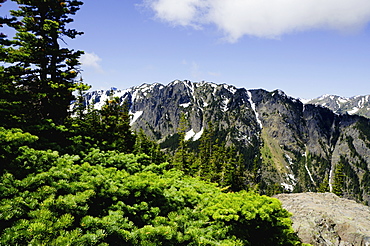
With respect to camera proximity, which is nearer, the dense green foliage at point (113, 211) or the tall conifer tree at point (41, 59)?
the dense green foliage at point (113, 211)

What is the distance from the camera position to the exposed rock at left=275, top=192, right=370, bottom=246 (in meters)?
11.0

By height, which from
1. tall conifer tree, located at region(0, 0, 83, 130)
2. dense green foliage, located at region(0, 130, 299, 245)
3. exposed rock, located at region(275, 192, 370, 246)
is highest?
tall conifer tree, located at region(0, 0, 83, 130)

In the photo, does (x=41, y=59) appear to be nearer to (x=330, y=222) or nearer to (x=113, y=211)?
(x=113, y=211)

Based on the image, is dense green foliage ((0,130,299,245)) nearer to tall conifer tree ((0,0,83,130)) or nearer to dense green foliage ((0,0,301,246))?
dense green foliage ((0,0,301,246))

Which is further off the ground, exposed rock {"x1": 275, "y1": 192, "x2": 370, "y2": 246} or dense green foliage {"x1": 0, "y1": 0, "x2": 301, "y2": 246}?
dense green foliage {"x1": 0, "y1": 0, "x2": 301, "y2": 246}

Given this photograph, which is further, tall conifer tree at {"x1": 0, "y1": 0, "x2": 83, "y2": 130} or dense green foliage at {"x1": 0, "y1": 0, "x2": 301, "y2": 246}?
tall conifer tree at {"x1": 0, "y1": 0, "x2": 83, "y2": 130}

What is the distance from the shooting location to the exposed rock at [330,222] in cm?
1100

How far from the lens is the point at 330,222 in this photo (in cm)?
1202

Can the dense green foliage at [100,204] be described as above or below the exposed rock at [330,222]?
above

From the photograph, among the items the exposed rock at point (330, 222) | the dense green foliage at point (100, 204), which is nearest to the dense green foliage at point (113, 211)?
the dense green foliage at point (100, 204)

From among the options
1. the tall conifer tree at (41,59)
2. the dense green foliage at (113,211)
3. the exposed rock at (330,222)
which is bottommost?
the exposed rock at (330,222)

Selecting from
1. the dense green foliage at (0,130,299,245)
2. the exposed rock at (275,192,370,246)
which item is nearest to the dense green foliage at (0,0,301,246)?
the dense green foliage at (0,130,299,245)

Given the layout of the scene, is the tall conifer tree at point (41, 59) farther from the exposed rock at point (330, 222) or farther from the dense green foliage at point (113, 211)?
the exposed rock at point (330, 222)

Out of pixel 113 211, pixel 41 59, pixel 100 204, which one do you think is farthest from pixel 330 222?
pixel 41 59
